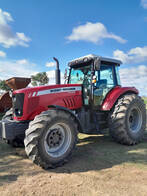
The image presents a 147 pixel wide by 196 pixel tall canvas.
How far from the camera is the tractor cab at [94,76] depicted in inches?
182

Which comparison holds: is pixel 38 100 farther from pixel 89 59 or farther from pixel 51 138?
pixel 89 59

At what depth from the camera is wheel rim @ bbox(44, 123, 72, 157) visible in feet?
11.0

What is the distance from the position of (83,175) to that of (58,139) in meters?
0.94

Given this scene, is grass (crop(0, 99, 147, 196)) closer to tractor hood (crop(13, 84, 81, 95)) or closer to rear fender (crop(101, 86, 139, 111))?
rear fender (crop(101, 86, 139, 111))

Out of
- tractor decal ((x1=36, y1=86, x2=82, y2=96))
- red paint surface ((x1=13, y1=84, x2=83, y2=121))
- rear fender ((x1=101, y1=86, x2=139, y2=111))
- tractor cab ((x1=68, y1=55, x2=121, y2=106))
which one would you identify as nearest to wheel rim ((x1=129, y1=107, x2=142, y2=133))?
rear fender ((x1=101, y1=86, x2=139, y2=111))

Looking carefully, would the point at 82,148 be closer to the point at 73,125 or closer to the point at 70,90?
the point at 73,125

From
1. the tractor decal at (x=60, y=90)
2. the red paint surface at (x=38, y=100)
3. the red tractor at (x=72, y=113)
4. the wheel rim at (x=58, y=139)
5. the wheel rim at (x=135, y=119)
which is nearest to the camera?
the red tractor at (x=72, y=113)

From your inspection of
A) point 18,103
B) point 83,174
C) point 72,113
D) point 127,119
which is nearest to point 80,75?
point 72,113

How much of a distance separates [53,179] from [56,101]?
182 centimetres

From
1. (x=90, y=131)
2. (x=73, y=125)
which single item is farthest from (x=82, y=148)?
(x=73, y=125)

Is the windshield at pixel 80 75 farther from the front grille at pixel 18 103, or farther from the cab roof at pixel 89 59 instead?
the front grille at pixel 18 103

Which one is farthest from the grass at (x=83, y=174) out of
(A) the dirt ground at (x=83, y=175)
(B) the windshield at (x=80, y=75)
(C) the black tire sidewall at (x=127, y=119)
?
(B) the windshield at (x=80, y=75)

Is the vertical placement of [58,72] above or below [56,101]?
above

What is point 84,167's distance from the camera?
3.21 meters
